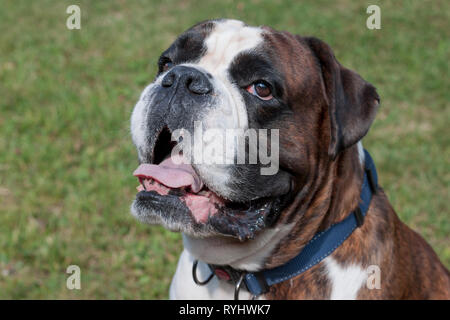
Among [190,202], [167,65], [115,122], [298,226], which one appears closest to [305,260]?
[298,226]

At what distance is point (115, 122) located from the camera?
5984mm

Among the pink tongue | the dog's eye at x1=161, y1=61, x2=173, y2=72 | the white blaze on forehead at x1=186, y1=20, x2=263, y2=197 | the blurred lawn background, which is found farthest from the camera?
the blurred lawn background

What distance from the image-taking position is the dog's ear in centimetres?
262

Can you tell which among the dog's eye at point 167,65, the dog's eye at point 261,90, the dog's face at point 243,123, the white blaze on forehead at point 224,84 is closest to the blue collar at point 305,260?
the dog's face at point 243,123

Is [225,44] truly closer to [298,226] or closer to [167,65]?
[167,65]

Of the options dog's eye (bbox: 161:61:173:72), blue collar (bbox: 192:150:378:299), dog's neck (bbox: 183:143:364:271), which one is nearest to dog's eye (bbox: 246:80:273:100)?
dog's neck (bbox: 183:143:364:271)

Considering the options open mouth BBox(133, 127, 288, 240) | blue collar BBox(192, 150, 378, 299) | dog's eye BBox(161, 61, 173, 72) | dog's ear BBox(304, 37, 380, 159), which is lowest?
blue collar BBox(192, 150, 378, 299)

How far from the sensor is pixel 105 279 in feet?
13.6

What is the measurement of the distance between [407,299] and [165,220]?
131 cm

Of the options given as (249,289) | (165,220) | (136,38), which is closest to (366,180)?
(249,289)

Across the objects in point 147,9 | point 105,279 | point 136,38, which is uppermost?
point 147,9

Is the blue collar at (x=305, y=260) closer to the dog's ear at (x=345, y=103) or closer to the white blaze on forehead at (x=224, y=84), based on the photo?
the dog's ear at (x=345, y=103)

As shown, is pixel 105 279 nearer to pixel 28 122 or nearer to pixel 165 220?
pixel 165 220

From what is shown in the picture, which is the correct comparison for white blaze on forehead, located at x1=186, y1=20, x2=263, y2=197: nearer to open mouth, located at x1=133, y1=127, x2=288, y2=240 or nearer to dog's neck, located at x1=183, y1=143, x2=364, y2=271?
open mouth, located at x1=133, y1=127, x2=288, y2=240
